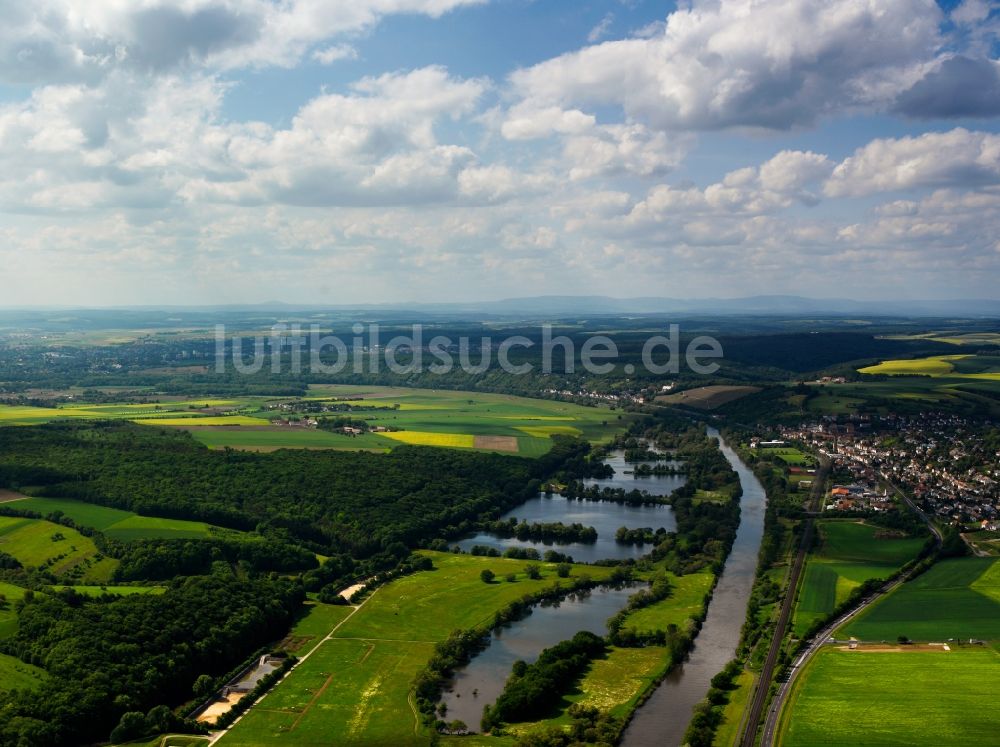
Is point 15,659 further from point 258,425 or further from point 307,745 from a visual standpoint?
point 258,425

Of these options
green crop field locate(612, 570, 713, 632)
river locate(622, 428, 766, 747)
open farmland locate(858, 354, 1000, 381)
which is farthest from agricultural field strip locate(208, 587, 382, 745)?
open farmland locate(858, 354, 1000, 381)

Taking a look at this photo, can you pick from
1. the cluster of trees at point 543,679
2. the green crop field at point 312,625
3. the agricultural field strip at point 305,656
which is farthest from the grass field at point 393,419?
the cluster of trees at point 543,679

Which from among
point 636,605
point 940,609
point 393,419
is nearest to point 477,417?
point 393,419

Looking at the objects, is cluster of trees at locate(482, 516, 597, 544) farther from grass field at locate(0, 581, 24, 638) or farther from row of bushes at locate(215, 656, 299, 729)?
grass field at locate(0, 581, 24, 638)

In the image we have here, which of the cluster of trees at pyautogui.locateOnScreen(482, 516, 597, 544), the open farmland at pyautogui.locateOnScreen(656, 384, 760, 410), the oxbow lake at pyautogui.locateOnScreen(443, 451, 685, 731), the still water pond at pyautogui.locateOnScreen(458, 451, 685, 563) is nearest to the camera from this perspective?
the oxbow lake at pyautogui.locateOnScreen(443, 451, 685, 731)

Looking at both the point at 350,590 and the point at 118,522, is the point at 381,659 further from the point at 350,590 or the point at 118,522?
the point at 118,522
